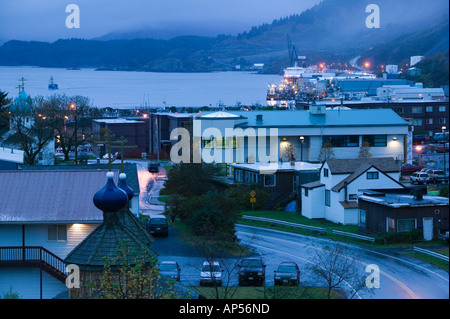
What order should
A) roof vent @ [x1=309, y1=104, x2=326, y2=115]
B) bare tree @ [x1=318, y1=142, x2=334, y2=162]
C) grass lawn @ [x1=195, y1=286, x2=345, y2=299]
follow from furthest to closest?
roof vent @ [x1=309, y1=104, x2=326, y2=115]
bare tree @ [x1=318, y1=142, x2=334, y2=162]
grass lawn @ [x1=195, y1=286, x2=345, y2=299]

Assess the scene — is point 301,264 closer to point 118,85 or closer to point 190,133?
point 190,133

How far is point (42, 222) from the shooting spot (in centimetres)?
1404

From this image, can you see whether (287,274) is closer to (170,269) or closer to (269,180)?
(170,269)

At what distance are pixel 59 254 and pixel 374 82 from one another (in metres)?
73.7

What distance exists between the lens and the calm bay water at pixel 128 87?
182ft

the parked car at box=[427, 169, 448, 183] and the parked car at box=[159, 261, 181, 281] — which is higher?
the parked car at box=[427, 169, 448, 183]

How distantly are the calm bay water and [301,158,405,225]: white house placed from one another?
22569mm

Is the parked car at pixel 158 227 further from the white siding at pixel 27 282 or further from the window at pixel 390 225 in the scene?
the white siding at pixel 27 282

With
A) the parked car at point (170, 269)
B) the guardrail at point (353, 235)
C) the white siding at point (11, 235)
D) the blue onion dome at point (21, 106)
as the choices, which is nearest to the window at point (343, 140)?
the blue onion dome at point (21, 106)

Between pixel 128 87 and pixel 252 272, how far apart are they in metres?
93.3

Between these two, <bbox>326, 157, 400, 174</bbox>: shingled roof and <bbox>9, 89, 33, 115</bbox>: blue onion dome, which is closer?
<bbox>326, 157, 400, 174</bbox>: shingled roof

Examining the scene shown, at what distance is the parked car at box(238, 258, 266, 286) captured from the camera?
15.1 m

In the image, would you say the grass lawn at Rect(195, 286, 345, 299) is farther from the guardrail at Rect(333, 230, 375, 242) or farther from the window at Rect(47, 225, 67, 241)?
the guardrail at Rect(333, 230, 375, 242)

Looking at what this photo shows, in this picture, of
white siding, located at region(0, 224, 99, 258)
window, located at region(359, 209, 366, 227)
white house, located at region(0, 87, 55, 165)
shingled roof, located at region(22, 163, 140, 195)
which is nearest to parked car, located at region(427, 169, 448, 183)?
window, located at region(359, 209, 366, 227)
